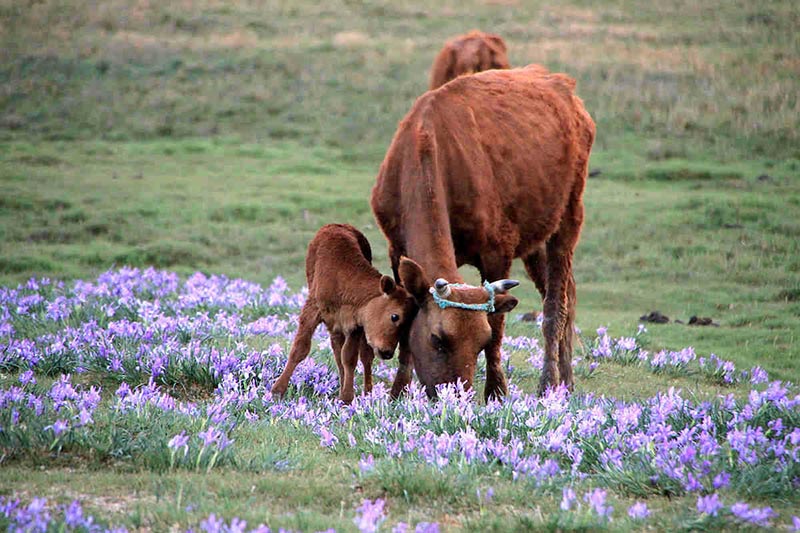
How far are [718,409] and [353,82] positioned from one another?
21232mm

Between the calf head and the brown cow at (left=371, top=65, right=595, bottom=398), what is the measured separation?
0.12 m

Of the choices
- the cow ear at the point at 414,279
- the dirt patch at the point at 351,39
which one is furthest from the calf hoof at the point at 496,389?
the dirt patch at the point at 351,39

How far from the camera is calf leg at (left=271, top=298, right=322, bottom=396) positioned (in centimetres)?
808

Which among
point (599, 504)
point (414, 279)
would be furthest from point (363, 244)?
point (599, 504)

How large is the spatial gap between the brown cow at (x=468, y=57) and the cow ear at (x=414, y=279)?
11279mm

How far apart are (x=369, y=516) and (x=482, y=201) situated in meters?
4.14

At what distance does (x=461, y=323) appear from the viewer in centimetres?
734

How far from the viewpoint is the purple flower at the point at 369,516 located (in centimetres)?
462

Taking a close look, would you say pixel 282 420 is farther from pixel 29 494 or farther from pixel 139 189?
pixel 139 189

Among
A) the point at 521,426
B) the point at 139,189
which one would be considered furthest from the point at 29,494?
the point at 139,189

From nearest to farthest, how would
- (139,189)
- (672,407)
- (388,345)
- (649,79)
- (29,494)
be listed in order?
(29,494)
(672,407)
(388,345)
(139,189)
(649,79)

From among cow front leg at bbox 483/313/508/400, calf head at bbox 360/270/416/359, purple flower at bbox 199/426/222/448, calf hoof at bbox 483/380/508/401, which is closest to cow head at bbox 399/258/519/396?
calf head at bbox 360/270/416/359

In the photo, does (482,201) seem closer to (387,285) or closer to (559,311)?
(387,285)

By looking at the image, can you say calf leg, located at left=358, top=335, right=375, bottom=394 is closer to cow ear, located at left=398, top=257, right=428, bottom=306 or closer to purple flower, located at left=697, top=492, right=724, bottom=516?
cow ear, located at left=398, top=257, right=428, bottom=306
